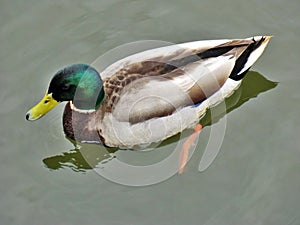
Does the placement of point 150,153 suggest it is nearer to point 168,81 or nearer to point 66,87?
point 168,81

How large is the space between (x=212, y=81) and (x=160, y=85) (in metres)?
0.53

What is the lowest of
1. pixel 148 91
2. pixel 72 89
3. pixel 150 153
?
pixel 150 153

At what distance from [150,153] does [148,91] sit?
25.8 inches

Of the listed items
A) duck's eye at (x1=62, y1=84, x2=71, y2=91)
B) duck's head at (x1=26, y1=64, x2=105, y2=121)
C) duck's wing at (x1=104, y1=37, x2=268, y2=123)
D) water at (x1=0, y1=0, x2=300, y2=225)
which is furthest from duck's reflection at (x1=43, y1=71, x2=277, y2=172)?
duck's eye at (x1=62, y1=84, x2=71, y2=91)

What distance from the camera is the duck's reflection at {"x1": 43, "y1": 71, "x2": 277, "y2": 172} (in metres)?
5.65

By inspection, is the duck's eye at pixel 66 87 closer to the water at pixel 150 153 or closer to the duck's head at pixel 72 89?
the duck's head at pixel 72 89

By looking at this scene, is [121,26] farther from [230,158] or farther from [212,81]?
[230,158]

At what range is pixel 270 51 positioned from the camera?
631cm

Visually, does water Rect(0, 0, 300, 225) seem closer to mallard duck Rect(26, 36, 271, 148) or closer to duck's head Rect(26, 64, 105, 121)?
mallard duck Rect(26, 36, 271, 148)

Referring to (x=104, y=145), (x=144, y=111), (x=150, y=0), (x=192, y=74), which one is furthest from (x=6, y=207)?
(x=150, y=0)

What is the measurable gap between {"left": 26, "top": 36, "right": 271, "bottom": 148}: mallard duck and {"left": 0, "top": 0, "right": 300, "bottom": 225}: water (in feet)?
0.80

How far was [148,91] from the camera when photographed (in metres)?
5.25

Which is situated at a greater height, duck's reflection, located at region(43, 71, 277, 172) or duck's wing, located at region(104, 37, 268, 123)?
duck's wing, located at region(104, 37, 268, 123)

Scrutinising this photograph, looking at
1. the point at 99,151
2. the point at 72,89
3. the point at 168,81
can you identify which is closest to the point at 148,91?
the point at 168,81
